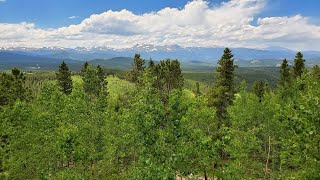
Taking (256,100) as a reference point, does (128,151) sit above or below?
below

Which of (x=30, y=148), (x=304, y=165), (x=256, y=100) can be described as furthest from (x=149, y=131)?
(x=256, y=100)

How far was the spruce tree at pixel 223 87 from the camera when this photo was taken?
2350 inches

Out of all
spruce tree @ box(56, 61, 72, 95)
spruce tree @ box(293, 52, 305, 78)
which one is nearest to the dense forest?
spruce tree @ box(293, 52, 305, 78)

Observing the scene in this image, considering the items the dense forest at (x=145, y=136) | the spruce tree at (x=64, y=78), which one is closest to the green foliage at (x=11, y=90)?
the dense forest at (x=145, y=136)

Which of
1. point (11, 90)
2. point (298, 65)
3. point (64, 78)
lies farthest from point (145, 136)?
point (64, 78)

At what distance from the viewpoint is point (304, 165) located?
21500 mm

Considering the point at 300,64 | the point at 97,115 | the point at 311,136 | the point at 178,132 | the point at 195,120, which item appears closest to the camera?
the point at 311,136

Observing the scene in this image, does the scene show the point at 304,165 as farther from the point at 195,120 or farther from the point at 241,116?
the point at 241,116

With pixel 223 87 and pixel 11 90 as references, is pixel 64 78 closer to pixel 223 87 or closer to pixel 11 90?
pixel 11 90

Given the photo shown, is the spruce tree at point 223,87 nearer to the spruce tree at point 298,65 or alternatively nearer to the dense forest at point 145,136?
the dense forest at point 145,136

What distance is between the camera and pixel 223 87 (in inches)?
2350

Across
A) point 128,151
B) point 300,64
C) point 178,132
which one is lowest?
point 128,151

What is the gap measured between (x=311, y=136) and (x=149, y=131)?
10.7 m

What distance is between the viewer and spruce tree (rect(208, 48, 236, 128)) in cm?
5969
